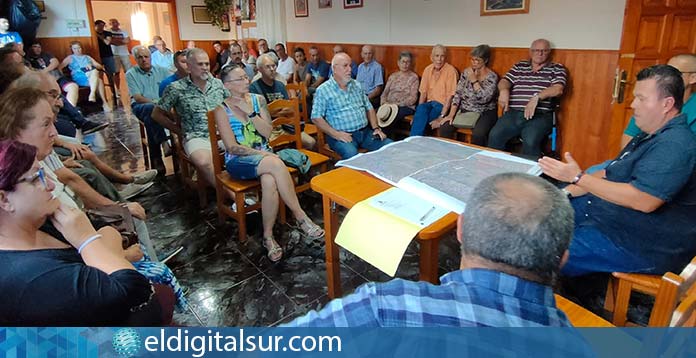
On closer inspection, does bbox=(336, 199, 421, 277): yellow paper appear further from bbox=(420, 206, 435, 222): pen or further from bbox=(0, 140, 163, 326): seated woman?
bbox=(0, 140, 163, 326): seated woman

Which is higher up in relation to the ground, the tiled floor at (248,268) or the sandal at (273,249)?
the sandal at (273,249)

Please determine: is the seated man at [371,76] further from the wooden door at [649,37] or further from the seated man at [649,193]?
the seated man at [649,193]

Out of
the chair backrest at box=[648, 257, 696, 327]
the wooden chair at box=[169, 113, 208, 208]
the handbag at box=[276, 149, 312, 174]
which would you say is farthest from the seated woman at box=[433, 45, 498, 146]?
the chair backrest at box=[648, 257, 696, 327]

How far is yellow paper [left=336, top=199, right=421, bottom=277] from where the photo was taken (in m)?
1.32

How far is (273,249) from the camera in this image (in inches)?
97.0

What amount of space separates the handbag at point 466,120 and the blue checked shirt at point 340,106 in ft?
3.77

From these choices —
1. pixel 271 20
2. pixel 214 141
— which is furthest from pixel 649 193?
pixel 271 20

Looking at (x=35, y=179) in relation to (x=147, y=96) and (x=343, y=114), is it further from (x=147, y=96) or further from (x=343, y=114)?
(x=147, y=96)

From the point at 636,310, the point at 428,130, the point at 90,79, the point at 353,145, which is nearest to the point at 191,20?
the point at 90,79

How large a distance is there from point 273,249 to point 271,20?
5808mm

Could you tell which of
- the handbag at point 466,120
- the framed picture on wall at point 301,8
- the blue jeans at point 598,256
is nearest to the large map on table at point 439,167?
the blue jeans at point 598,256

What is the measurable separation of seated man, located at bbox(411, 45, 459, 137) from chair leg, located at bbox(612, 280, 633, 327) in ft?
9.06

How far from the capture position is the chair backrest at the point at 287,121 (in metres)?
2.93

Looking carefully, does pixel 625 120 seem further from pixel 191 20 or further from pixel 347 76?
pixel 191 20
